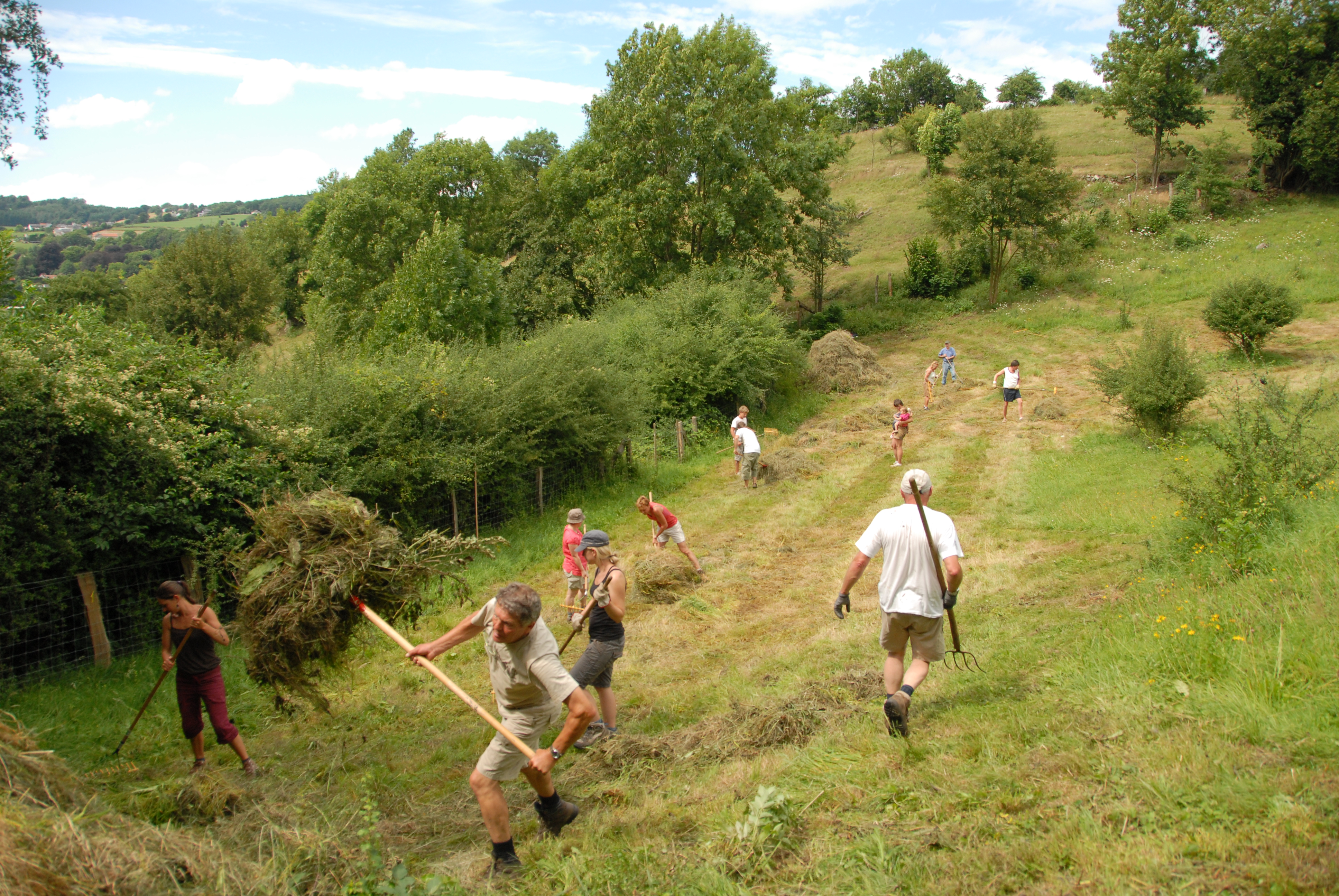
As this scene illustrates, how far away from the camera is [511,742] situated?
4.84m

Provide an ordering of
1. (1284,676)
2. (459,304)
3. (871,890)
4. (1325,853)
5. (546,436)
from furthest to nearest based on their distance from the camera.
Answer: (459,304), (546,436), (1284,676), (871,890), (1325,853)

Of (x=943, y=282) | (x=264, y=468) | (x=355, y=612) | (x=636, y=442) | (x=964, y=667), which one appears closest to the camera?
(x=355, y=612)

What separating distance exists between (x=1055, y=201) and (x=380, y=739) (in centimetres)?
3244

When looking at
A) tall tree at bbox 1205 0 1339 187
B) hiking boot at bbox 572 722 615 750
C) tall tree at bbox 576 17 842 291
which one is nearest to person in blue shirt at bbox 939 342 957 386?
tall tree at bbox 576 17 842 291

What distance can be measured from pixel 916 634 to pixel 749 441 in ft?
33.8

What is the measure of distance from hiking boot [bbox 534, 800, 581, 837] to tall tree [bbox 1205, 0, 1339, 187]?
43118 mm

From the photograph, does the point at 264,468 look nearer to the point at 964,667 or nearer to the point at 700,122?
the point at 964,667

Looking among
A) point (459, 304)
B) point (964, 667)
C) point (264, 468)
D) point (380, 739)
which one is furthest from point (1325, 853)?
point (459, 304)

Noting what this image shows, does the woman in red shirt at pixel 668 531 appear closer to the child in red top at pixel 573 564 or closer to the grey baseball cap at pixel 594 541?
the child in red top at pixel 573 564

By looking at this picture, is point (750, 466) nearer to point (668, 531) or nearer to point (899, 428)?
point (899, 428)

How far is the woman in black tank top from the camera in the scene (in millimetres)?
6176

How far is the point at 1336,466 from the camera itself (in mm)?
8648

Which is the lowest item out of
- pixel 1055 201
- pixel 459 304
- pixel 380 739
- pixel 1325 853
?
pixel 380 739

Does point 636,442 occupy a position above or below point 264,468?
below
